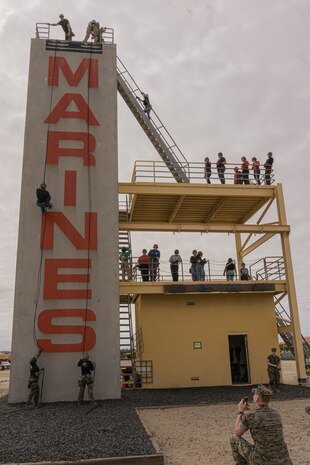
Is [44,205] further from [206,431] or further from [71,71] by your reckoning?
[206,431]

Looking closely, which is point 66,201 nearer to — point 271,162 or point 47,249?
point 47,249

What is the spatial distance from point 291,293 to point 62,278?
9.50 metres

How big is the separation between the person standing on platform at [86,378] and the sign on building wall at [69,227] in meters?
0.60

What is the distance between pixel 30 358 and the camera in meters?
12.5

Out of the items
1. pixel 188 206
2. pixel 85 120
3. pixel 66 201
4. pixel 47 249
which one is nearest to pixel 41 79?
pixel 85 120

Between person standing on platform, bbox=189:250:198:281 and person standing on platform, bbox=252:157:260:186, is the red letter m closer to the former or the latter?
person standing on platform, bbox=252:157:260:186

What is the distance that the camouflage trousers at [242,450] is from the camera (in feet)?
15.0

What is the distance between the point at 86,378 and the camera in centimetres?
1205

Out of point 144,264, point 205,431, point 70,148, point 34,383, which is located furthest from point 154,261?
point 205,431

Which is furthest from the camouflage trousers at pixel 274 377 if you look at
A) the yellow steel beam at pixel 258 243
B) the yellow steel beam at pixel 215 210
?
the yellow steel beam at pixel 215 210

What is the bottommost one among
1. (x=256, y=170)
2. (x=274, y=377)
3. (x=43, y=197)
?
(x=274, y=377)

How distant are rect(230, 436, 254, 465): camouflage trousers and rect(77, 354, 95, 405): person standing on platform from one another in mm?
7952

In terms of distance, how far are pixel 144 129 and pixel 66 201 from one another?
21.6 feet

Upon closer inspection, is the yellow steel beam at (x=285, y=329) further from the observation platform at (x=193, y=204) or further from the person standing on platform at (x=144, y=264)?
the person standing on platform at (x=144, y=264)
